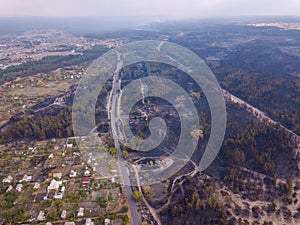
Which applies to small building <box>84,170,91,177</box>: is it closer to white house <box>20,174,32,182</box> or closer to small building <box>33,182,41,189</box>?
small building <box>33,182,41,189</box>

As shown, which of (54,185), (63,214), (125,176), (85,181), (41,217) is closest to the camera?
(41,217)

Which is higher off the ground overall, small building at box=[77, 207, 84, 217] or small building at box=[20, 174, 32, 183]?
small building at box=[20, 174, 32, 183]

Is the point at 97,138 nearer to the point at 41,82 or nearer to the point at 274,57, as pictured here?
the point at 41,82

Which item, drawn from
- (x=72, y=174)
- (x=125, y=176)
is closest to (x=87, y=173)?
(x=72, y=174)

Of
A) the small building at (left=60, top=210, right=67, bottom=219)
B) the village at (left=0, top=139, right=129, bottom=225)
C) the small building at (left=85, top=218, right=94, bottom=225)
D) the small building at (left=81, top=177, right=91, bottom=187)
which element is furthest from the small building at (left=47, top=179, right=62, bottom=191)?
the small building at (left=85, top=218, right=94, bottom=225)

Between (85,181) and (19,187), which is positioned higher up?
(85,181)

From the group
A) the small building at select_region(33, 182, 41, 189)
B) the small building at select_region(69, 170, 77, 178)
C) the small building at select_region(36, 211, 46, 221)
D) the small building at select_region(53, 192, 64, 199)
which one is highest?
the small building at select_region(69, 170, 77, 178)

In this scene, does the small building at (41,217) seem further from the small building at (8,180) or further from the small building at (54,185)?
the small building at (8,180)

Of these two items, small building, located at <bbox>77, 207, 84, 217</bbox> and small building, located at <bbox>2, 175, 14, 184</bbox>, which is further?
small building, located at <bbox>2, 175, 14, 184</bbox>

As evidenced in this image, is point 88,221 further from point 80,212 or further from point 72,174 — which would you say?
point 72,174

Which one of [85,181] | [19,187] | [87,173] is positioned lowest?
[19,187]

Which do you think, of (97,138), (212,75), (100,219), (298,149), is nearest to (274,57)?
(212,75)

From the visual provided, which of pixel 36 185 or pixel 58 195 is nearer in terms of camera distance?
pixel 58 195
